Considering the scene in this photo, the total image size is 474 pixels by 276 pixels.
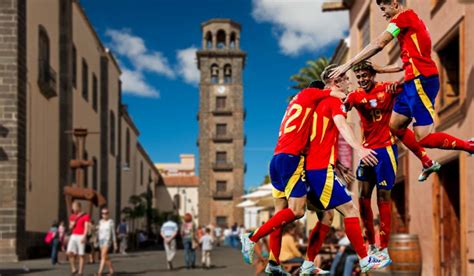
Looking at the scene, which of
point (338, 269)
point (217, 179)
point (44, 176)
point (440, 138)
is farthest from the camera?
point (217, 179)

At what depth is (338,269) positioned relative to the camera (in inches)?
605

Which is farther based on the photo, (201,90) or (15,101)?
(201,90)

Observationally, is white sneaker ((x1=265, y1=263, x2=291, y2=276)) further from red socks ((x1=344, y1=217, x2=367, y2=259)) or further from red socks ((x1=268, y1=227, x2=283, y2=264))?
red socks ((x1=344, y1=217, x2=367, y2=259))

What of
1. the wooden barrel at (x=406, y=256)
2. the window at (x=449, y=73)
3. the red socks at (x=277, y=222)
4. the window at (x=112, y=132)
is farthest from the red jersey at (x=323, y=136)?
the window at (x=112, y=132)

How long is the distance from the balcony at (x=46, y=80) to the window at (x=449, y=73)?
1989 cm

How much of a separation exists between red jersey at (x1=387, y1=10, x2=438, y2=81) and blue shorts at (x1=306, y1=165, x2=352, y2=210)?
1151mm

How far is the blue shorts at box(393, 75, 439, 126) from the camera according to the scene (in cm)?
531

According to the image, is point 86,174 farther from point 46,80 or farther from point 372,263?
Result: point 372,263

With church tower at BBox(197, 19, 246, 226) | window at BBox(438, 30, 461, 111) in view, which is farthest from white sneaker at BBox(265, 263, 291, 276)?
church tower at BBox(197, 19, 246, 226)

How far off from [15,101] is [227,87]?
212 ft

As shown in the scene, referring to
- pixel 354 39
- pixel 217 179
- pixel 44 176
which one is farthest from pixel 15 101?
pixel 217 179

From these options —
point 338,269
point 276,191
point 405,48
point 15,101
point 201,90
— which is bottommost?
point 338,269

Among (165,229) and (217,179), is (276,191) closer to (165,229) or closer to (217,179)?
(165,229)

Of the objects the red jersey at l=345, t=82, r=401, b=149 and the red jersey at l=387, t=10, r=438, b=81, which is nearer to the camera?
the red jersey at l=387, t=10, r=438, b=81
